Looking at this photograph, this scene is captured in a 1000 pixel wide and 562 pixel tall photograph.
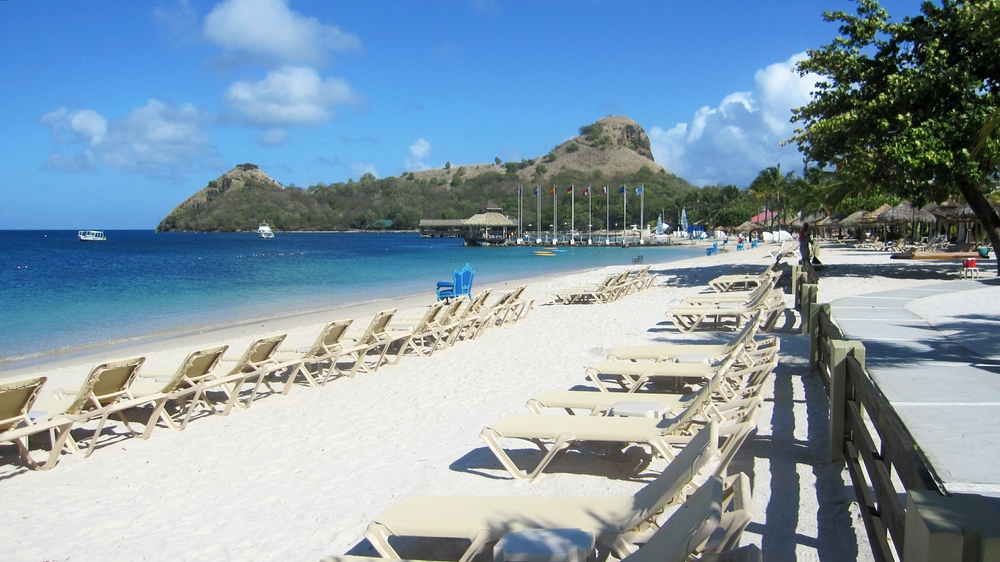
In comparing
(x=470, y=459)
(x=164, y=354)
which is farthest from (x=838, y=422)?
(x=164, y=354)

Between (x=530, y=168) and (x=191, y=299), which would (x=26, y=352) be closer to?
(x=191, y=299)

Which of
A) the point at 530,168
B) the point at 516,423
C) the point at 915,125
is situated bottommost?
the point at 516,423

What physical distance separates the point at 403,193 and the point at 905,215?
137408mm

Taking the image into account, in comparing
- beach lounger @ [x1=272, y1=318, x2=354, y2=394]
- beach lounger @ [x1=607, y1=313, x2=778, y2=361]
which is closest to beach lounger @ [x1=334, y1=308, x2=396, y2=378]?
beach lounger @ [x1=272, y1=318, x2=354, y2=394]

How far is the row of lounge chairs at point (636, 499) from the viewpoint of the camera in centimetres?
250

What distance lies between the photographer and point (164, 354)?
1156 centimetres

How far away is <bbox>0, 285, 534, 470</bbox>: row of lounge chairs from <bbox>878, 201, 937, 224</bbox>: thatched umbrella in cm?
3000

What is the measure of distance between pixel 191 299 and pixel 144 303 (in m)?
1.47

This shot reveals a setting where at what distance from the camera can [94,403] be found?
5.77m

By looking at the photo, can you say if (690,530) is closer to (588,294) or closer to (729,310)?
(729,310)

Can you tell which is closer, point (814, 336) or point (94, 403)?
point (94, 403)

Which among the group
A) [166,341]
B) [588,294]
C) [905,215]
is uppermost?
[905,215]

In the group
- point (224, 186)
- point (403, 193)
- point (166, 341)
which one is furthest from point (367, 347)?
point (224, 186)

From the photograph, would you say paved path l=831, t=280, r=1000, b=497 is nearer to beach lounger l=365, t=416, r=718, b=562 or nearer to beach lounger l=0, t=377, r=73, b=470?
beach lounger l=365, t=416, r=718, b=562
